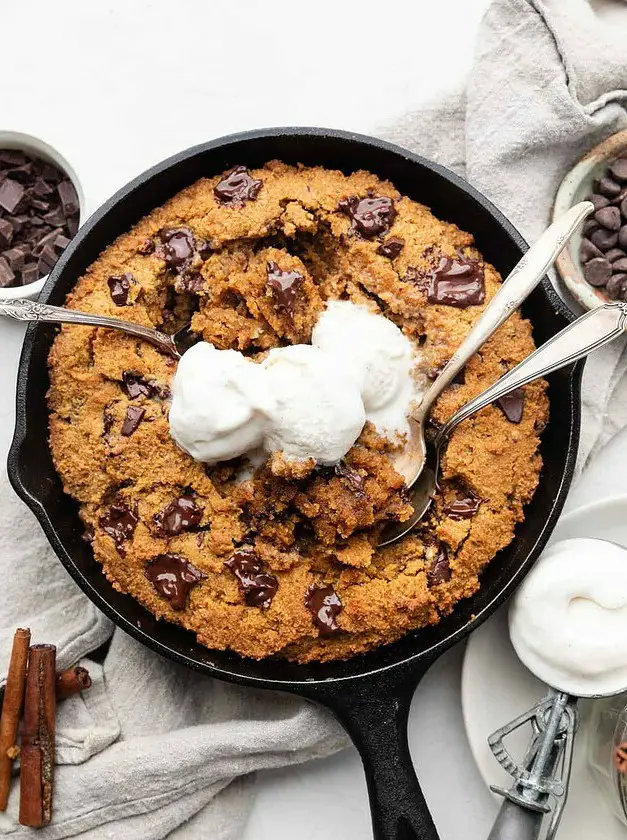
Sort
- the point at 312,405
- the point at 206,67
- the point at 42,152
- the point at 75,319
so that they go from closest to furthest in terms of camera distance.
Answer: the point at 312,405, the point at 75,319, the point at 42,152, the point at 206,67

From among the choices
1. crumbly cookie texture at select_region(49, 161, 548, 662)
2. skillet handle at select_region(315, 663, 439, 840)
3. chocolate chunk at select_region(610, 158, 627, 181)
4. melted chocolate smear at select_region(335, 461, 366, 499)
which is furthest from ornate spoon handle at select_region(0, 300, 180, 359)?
chocolate chunk at select_region(610, 158, 627, 181)

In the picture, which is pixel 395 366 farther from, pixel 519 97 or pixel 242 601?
pixel 519 97

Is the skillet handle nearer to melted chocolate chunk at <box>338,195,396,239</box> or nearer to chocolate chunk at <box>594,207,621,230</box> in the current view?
melted chocolate chunk at <box>338,195,396,239</box>

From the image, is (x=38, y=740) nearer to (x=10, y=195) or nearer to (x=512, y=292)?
(x=10, y=195)

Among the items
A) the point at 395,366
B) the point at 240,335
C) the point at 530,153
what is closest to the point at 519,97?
the point at 530,153

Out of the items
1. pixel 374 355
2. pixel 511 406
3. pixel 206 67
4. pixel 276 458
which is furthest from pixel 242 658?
pixel 206 67
